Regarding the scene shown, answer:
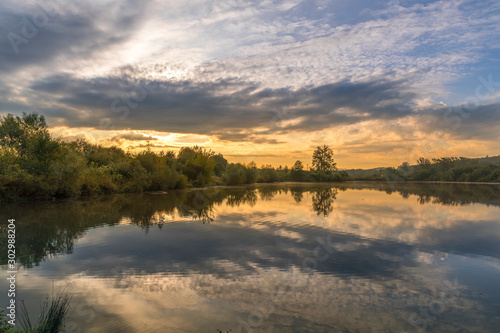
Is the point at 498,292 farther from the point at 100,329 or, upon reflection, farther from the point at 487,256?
the point at 100,329

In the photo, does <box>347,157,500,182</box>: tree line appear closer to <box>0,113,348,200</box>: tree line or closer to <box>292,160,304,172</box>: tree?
<box>292,160,304,172</box>: tree

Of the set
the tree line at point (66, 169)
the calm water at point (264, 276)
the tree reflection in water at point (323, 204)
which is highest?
the tree line at point (66, 169)

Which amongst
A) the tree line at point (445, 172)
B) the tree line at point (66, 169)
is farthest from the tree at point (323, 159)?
the tree line at point (66, 169)

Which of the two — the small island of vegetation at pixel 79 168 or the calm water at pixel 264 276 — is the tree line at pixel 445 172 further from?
the calm water at pixel 264 276

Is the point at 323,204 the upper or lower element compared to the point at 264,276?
upper

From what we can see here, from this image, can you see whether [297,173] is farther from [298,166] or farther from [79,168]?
[79,168]

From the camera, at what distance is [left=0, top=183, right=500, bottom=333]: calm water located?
193 inches

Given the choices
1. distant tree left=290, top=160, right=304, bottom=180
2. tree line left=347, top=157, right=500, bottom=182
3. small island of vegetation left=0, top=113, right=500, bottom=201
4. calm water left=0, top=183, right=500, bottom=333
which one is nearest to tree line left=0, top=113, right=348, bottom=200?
small island of vegetation left=0, top=113, right=500, bottom=201

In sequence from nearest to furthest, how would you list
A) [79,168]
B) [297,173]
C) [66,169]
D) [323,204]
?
[323,204] → [66,169] → [79,168] → [297,173]

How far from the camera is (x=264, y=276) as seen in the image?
22.9 feet

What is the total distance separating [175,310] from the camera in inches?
204

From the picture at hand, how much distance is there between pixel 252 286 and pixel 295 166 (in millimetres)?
76458

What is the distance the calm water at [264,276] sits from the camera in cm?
490

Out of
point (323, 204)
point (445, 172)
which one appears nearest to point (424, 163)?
point (445, 172)
